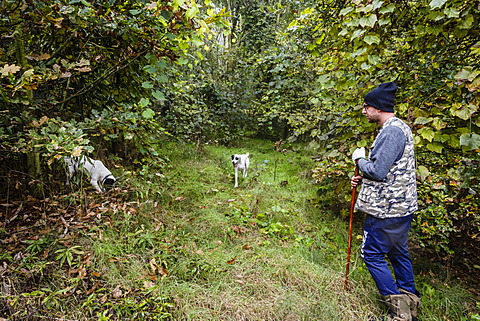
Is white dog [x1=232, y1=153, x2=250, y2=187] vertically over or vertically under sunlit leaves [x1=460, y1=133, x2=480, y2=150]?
under

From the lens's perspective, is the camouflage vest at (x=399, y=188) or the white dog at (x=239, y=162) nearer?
the camouflage vest at (x=399, y=188)

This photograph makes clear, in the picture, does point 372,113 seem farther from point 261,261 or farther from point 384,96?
point 261,261

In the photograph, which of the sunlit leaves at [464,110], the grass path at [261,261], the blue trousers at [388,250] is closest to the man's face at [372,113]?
the sunlit leaves at [464,110]

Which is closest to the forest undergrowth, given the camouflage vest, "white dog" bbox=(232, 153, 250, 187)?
the camouflage vest

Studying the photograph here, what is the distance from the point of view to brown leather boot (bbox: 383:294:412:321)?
2.06 metres

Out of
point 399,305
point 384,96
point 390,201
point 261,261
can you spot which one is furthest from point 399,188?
point 261,261

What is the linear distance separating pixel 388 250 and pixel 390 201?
446 millimetres

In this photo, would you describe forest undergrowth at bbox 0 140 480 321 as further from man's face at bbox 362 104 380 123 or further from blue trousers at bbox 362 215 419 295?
man's face at bbox 362 104 380 123

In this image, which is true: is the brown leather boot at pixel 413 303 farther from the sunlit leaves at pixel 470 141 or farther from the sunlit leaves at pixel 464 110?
the sunlit leaves at pixel 464 110

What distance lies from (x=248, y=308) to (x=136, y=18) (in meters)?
3.03

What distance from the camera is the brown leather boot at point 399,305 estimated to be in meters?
2.06

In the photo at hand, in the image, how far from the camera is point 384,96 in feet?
7.00

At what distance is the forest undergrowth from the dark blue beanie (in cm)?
174

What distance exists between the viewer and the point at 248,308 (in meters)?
2.24
